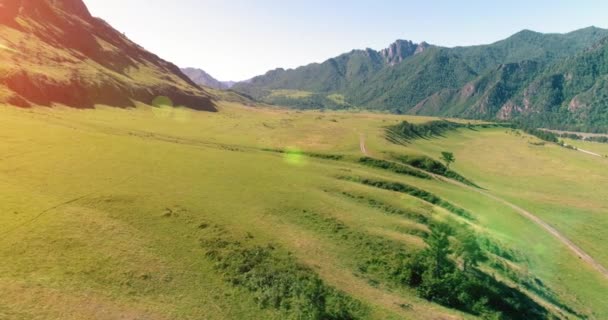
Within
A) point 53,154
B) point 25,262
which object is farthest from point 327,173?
point 25,262

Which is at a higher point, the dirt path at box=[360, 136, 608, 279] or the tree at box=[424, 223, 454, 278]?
the tree at box=[424, 223, 454, 278]

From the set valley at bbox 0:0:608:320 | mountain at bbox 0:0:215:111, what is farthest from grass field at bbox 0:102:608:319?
mountain at bbox 0:0:215:111

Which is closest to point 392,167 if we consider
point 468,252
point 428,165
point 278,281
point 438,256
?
point 428,165

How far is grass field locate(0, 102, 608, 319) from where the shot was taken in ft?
114

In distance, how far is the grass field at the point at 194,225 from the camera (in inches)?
1367

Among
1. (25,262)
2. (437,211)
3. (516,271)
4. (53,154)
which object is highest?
(53,154)

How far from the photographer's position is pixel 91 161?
219 feet

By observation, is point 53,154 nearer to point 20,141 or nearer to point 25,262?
point 20,141

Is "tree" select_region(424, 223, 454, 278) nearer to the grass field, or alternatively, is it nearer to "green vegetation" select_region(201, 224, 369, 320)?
the grass field

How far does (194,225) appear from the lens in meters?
48.4

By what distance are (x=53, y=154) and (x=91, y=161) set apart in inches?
267

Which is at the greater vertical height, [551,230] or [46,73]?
[46,73]

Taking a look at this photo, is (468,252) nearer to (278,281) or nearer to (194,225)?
(278,281)

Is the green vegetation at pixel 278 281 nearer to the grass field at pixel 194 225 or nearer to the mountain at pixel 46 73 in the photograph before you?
the grass field at pixel 194 225
